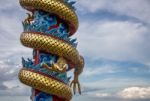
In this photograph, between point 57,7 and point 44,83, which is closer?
point 44,83

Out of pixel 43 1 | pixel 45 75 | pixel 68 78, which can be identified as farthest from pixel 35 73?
pixel 43 1

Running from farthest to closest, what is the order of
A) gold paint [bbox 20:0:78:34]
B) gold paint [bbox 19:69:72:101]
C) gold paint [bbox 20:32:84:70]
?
gold paint [bbox 20:0:78:34] → gold paint [bbox 20:32:84:70] → gold paint [bbox 19:69:72:101]

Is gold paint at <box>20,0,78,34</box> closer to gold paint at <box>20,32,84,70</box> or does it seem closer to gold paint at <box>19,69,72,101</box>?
gold paint at <box>20,32,84,70</box>

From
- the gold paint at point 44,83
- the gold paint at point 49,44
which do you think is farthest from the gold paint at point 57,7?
the gold paint at point 44,83

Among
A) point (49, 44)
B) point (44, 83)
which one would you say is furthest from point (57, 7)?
point (44, 83)

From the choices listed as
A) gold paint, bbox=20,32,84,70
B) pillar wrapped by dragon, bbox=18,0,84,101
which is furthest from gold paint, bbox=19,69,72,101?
gold paint, bbox=20,32,84,70

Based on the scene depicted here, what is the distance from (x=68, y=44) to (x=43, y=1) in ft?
8.51

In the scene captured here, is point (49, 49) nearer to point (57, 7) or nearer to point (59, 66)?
point (59, 66)

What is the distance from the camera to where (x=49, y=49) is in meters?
21.5

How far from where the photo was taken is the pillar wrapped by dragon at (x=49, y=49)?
69.8 ft

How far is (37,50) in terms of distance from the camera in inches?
869

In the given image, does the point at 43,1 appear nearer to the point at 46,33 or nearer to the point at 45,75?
the point at 46,33

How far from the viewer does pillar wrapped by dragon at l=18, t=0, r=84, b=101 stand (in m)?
21.3

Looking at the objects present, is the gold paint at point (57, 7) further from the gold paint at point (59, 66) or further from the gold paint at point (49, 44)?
the gold paint at point (59, 66)
